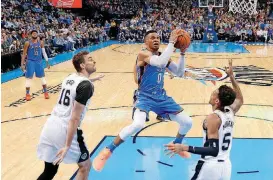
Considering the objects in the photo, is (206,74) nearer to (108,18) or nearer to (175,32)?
(175,32)

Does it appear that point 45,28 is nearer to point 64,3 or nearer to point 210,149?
point 64,3

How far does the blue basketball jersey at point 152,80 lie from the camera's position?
206 inches

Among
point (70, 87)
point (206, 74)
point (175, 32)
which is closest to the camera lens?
point (70, 87)

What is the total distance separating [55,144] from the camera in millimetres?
3719

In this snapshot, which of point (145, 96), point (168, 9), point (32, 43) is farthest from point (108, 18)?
point (145, 96)

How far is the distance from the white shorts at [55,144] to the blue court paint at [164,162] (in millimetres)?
1259

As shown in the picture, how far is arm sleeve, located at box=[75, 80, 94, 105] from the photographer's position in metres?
3.58

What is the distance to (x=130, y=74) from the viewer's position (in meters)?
13.2

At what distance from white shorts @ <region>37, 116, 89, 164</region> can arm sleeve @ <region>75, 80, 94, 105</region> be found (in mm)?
345

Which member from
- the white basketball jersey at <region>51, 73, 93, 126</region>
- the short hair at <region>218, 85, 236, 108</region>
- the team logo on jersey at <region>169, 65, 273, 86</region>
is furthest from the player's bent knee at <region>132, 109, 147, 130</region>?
the team logo on jersey at <region>169, 65, 273, 86</region>

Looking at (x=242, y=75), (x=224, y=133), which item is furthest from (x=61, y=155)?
(x=242, y=75)

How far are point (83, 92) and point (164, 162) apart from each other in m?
2.27

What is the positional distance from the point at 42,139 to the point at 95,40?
2165 cm

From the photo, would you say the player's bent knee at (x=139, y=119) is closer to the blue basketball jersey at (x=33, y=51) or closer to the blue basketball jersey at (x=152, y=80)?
the blue basketball jersey at (x=152, y=80)
